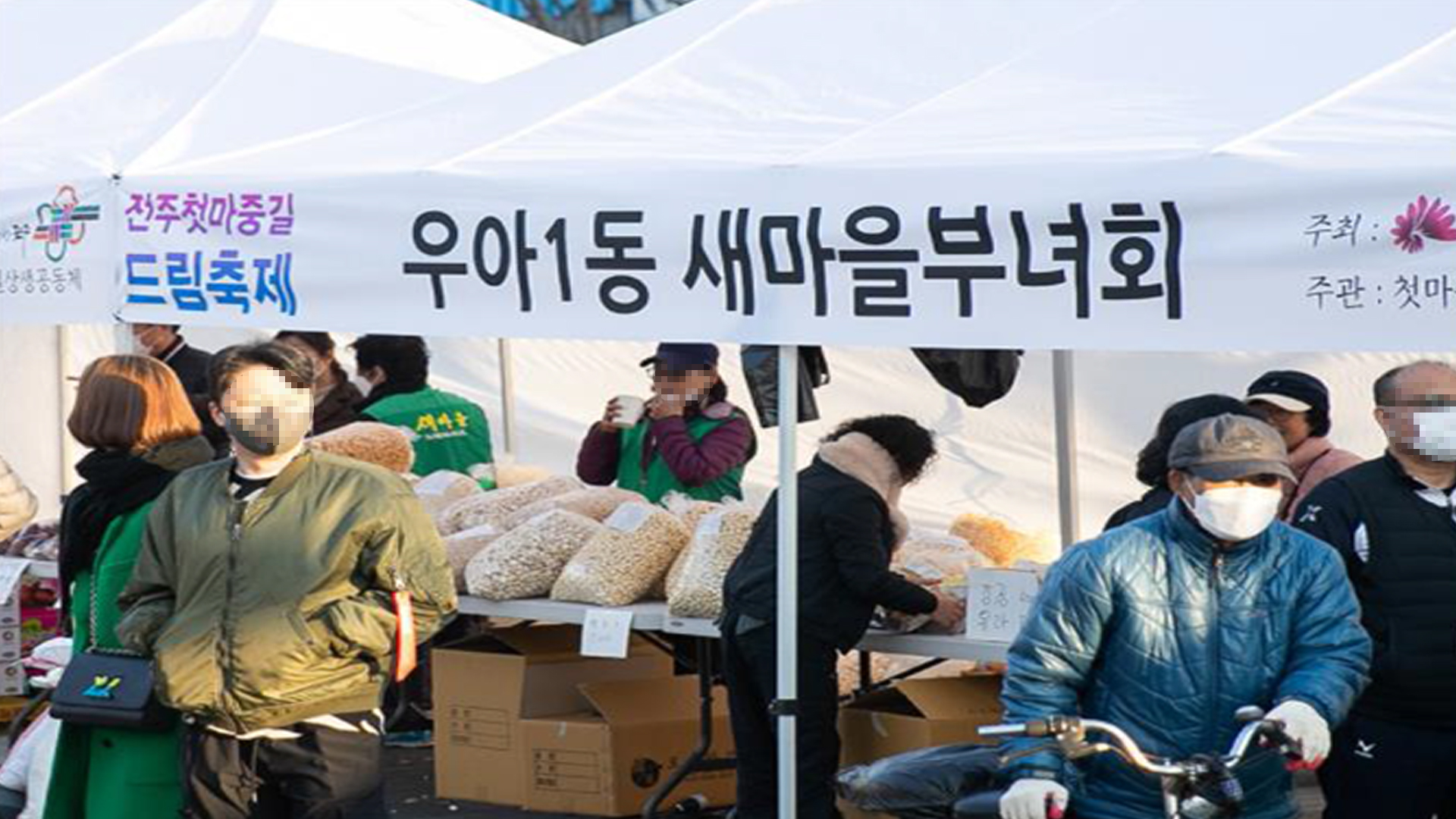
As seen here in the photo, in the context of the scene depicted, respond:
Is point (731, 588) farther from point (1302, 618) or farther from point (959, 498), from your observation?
point (959, 498)

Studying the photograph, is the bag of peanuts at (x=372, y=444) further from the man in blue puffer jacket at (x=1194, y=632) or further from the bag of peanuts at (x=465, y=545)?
the man in blue puffer jacket at (x=1194, y=632)

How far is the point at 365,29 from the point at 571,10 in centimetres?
796

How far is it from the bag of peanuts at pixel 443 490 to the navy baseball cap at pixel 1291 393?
3.17 m

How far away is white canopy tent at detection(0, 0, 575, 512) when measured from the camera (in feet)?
26.1

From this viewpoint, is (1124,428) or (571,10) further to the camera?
(571,10)

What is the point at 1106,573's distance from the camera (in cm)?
477

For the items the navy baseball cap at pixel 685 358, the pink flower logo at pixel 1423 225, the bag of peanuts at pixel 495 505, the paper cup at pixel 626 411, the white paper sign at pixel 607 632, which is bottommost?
the white paper sign at pixel 607 632

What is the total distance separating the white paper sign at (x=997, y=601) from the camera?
698cm

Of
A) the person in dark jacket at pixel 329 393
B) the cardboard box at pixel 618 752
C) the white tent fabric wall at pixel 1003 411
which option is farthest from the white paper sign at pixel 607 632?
the white tent fabric wall at pixel 1003 411

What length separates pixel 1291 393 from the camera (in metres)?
6.94

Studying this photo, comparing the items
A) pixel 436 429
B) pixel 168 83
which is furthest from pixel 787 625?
pixel 168 83

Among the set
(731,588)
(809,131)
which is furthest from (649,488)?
(809,131)

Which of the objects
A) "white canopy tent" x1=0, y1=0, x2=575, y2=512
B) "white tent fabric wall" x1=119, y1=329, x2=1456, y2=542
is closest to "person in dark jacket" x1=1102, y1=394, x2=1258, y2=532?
"white canopy tent" x1=0, y1=0, x2=575, y2=512

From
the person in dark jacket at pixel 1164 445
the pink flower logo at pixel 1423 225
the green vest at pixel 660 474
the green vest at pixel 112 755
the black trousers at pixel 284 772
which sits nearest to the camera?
the pink flower logo at pixel 1423 225
